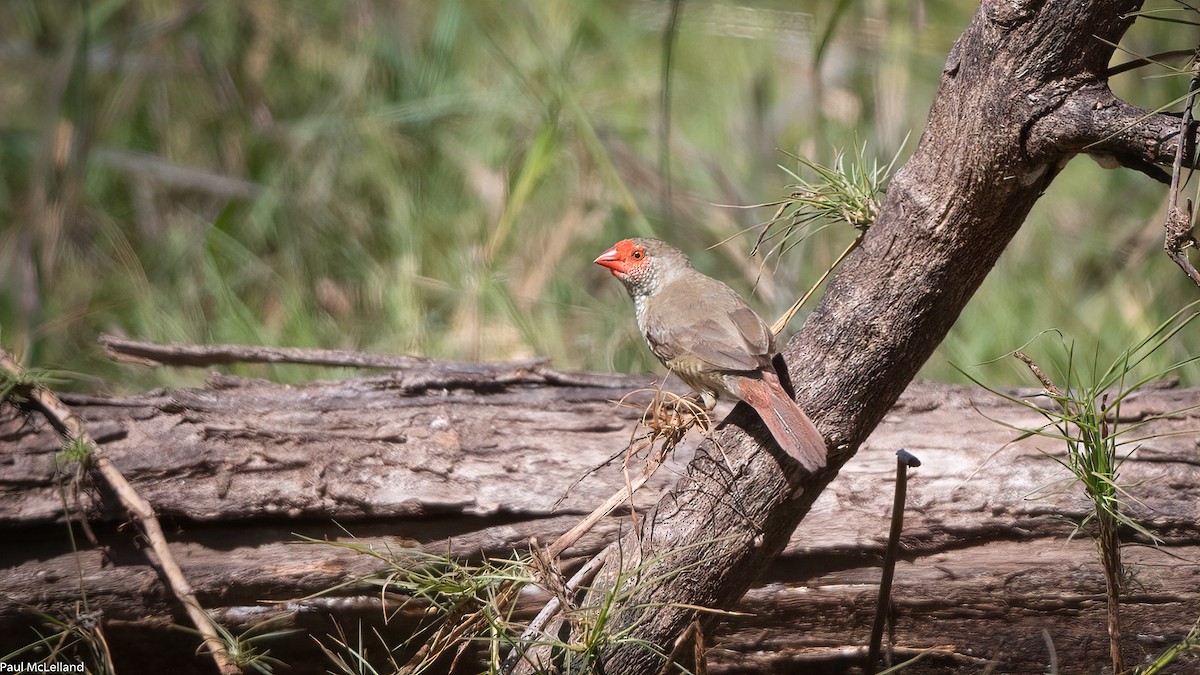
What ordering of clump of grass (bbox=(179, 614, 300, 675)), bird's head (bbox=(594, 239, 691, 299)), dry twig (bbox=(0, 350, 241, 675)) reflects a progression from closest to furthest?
clump of grass (bbox=(179, 614, 300, 675)), dry twig (bbox=(0, 350, 241, 675)), bird's head (bbox=(594, 239, 691, 299))

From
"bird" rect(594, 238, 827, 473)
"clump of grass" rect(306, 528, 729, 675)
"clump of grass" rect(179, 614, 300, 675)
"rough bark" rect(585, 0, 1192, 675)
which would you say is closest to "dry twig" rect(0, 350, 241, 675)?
"clump of grass" rect(179, 614, 300, 675)

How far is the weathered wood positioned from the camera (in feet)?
7.28

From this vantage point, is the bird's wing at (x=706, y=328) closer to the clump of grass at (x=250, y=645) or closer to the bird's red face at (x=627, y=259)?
the bird's red face at (x=627, y=259)

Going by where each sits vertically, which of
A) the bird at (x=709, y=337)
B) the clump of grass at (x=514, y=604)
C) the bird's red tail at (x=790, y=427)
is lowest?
the clump of grass at (x=514, y=604)

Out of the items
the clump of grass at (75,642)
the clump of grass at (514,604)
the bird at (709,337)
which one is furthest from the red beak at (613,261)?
the clump of grass at (75,642)

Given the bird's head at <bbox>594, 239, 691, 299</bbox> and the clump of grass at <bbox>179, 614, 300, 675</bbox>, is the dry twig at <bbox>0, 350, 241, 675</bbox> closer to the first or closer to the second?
the clump of grass at <bbox>179, 614, 300, 675</bbox>

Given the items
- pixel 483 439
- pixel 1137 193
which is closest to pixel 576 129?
pixel 483 439

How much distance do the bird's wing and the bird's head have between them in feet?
0.31

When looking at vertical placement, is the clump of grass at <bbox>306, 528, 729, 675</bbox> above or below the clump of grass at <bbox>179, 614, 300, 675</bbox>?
above

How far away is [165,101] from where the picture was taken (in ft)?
17.7

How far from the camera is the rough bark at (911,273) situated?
1505 millimetres

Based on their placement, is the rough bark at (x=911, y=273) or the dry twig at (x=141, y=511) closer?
the rough bark at (x=911, y=273)

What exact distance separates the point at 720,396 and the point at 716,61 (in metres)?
4.15

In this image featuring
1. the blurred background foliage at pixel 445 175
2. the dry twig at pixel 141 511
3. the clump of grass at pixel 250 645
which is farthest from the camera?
the blurred background foliage at pixel 445 175
